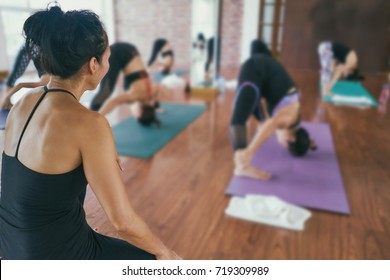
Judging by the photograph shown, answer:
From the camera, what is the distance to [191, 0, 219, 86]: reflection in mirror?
177 inches

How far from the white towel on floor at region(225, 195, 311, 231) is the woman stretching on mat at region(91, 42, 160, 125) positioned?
129 centimetres

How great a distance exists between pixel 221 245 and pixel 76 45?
1263mm

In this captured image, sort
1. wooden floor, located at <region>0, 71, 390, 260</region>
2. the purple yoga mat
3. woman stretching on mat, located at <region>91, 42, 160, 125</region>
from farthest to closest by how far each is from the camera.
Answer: woman stretching on mat, located at <region>91, 42, 160, 125</region> → the purple yoga mat → wooden floor, located at <region>0, 71, 390, 260</region>

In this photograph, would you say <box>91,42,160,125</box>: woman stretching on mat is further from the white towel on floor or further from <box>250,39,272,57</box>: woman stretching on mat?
the white towel on floor

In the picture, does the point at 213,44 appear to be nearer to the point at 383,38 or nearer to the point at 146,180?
the point at 383,38

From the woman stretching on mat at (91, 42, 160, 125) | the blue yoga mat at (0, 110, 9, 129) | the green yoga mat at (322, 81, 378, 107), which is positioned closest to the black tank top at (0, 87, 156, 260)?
the blue yoga mat at (0, 110, 9, 129)

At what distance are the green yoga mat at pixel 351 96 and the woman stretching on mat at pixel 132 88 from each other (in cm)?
256

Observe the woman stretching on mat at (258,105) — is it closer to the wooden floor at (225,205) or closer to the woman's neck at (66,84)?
the wooden floor at (225,205)

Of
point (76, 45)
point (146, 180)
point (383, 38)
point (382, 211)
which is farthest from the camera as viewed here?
point (383, 38)

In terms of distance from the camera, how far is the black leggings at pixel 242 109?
7.32 ft

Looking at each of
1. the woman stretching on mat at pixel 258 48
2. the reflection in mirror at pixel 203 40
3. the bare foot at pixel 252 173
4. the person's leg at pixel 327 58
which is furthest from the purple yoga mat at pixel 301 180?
the reflection in mirror at pixel 203 40

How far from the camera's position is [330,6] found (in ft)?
19.7

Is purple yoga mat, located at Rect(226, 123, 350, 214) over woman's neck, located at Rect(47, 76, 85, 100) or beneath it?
beneath

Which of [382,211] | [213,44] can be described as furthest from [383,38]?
[382,211]
